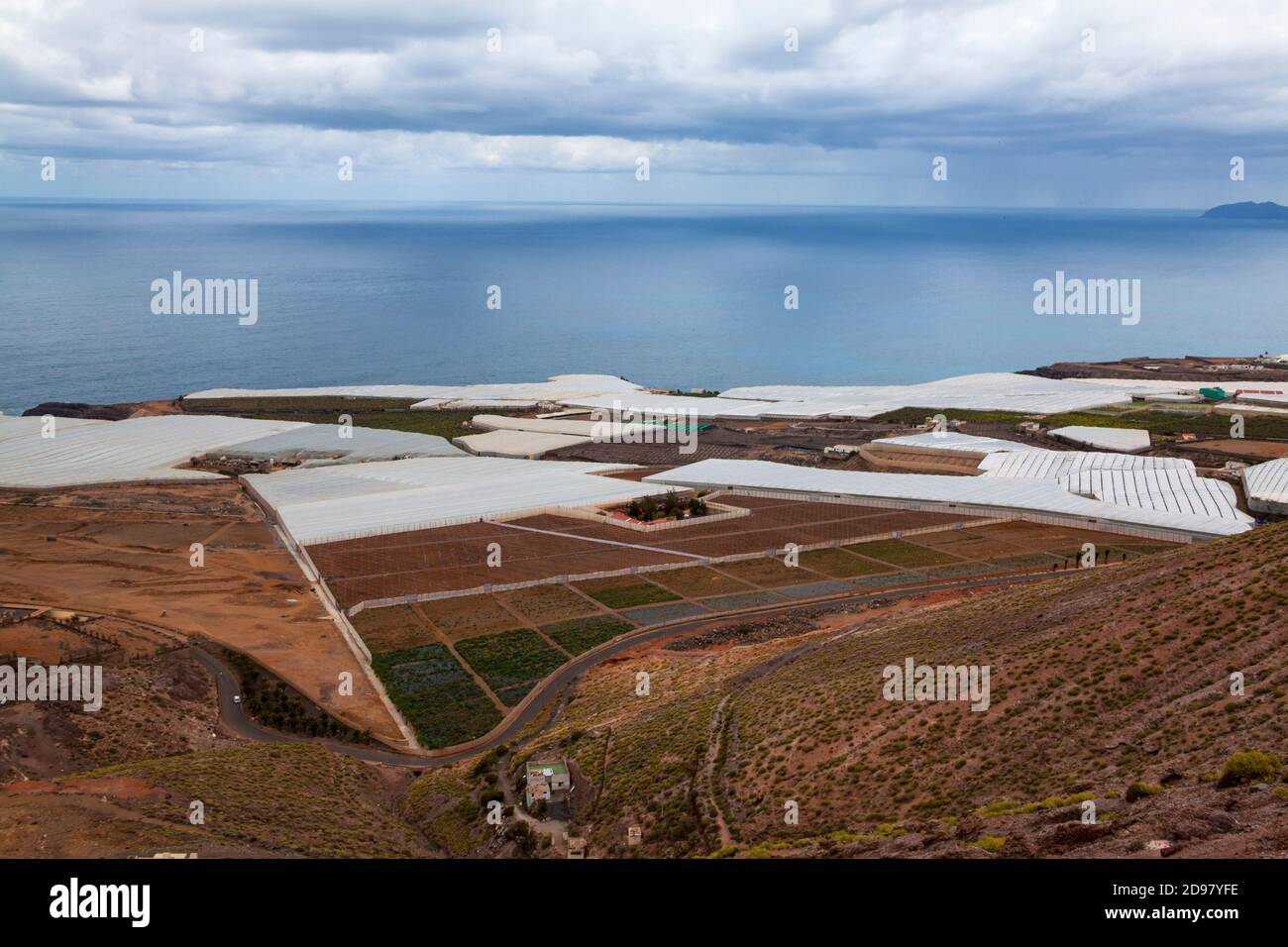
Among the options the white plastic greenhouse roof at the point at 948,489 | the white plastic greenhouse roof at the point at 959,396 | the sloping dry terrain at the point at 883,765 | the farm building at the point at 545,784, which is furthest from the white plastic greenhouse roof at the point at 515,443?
the farm building at the point at 545,784

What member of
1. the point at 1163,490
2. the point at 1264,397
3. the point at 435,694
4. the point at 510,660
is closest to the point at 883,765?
the point at 435,694

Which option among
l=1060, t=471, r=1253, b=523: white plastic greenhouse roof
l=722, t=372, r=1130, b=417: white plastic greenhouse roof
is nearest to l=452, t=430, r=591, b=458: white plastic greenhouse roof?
l=722, t=372, r=1130, b=417: white plastic greenhouse roof

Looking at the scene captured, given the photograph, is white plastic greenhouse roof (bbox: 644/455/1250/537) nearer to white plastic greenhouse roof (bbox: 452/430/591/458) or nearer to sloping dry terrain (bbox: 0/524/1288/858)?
white plastic greenhouse roof (bbox: 452/430/591/458)

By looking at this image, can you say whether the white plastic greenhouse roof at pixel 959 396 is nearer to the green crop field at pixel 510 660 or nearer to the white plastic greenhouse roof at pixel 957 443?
the white plastic greenhouse roof at pixel 957 443

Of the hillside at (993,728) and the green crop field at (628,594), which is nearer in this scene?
the hillside at (993,728)

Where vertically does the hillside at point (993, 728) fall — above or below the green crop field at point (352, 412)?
below
